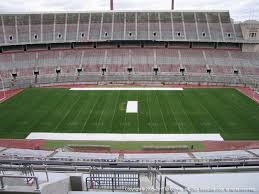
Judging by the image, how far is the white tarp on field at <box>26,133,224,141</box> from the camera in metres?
21.3

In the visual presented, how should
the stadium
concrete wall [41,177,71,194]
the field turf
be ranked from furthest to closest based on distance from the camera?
the field turf, the stadium, concrete wall [41,177,71,194]

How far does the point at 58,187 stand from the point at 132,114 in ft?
68.8

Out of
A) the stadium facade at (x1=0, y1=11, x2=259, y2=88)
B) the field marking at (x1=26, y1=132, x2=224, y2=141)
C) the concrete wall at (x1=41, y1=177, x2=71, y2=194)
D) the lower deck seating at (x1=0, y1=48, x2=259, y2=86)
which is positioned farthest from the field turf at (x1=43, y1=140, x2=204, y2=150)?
the lower deck seating at (x1=0, y1=48, x2=259, y2=86)

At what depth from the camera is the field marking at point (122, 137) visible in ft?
69.9

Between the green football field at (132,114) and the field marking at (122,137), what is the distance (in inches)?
27.4

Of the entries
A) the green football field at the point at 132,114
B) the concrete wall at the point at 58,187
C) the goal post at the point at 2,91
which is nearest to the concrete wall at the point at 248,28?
the green football field at the point at 132,114

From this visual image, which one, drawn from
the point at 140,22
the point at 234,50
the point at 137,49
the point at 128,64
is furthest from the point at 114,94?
the point at 234,50

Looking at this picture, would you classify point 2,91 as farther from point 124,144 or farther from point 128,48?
point 124,144

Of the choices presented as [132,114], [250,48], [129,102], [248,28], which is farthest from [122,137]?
[248,28]

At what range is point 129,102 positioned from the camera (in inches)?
1192

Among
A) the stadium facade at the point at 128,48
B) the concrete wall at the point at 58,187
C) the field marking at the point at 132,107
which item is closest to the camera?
the concrete wall at the point at 58,187

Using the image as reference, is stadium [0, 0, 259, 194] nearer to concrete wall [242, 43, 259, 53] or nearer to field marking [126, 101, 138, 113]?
field marking [126, 101, 138, 113]

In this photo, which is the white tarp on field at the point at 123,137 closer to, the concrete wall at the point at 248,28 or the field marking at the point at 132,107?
the field marking at the point at 132,107

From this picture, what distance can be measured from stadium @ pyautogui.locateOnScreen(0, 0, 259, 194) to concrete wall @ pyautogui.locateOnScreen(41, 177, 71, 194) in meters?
0.02
